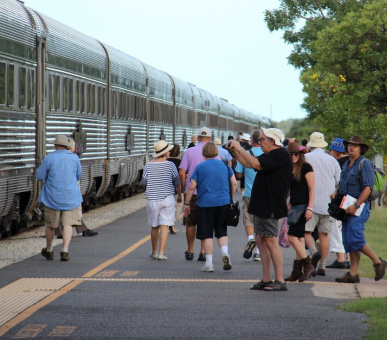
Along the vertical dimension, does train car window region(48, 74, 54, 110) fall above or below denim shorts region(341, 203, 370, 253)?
above

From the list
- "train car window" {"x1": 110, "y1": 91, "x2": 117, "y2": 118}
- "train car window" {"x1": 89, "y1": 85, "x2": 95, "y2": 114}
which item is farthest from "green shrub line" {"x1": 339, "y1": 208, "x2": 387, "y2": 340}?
"train car window" {"x1": 110, "y1": 91, "x2": 117, "y2": 118}

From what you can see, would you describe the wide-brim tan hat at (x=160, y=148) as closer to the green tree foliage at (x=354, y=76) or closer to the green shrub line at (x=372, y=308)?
the green shrub line at (x=372, y=308)

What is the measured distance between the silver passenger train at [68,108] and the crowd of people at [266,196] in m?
1.20

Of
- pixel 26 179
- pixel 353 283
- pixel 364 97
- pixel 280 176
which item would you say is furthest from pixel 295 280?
pixel 364 97

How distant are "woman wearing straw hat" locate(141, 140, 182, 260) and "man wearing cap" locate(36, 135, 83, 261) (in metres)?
1.00

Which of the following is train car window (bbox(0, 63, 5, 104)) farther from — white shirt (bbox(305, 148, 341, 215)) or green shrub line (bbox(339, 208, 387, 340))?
green shrub line (bbox(339, 208, 387, 340))

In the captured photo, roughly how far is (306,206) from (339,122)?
9.67 meters

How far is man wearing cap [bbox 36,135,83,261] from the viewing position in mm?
12719

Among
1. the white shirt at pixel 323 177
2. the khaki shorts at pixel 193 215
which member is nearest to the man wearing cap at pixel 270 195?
the white shirt at pixel 323 177

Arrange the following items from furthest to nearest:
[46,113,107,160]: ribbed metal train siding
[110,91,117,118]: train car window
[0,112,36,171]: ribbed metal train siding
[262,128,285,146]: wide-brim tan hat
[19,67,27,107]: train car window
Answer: [110,91,117,118]: train car window → [46,113,107,160]: ribbed metal train siding → [19,67,27,107]: train car window → [0,112,36,171]: ribbed metal train siding → [262,128,285,146]: wide-brim tan hat

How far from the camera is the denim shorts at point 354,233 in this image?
10.7m

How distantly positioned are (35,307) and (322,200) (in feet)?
14.4

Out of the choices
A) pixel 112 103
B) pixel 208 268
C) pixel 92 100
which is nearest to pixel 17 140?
pixel 208 268

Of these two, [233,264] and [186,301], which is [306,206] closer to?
[233,264]
